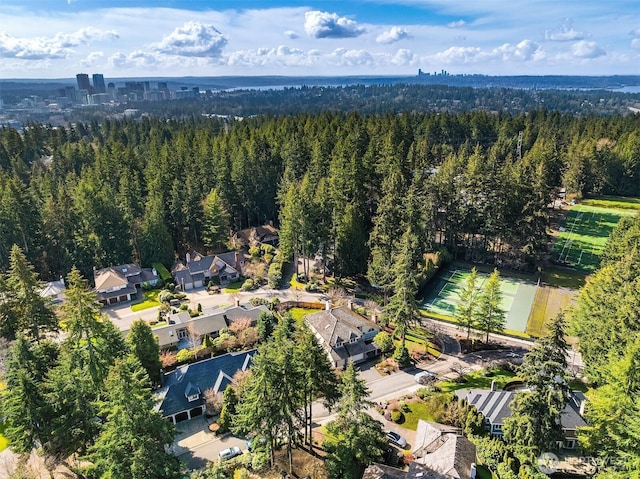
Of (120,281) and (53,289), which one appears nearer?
(53,289)

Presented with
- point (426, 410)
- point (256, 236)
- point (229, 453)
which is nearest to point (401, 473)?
point (426, 410)

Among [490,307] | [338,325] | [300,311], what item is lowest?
[300,311]

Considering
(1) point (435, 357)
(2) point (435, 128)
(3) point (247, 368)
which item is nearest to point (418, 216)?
(1) point (435, 357)

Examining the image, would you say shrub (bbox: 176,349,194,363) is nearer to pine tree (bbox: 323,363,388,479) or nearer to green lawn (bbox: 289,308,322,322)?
green lawn (bbox: 289,308,322,322)

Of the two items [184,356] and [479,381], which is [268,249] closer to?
[184,356]

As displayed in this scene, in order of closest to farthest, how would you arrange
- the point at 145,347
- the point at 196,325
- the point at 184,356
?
the point at 145,347, the point at 184,356, the point at 196,325

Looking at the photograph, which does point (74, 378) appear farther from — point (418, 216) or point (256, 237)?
point (256, 237)

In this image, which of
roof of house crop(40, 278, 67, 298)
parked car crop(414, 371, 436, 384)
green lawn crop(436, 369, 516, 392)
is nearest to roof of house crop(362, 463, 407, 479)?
green lawn crop(436, 369, 516, 392)
